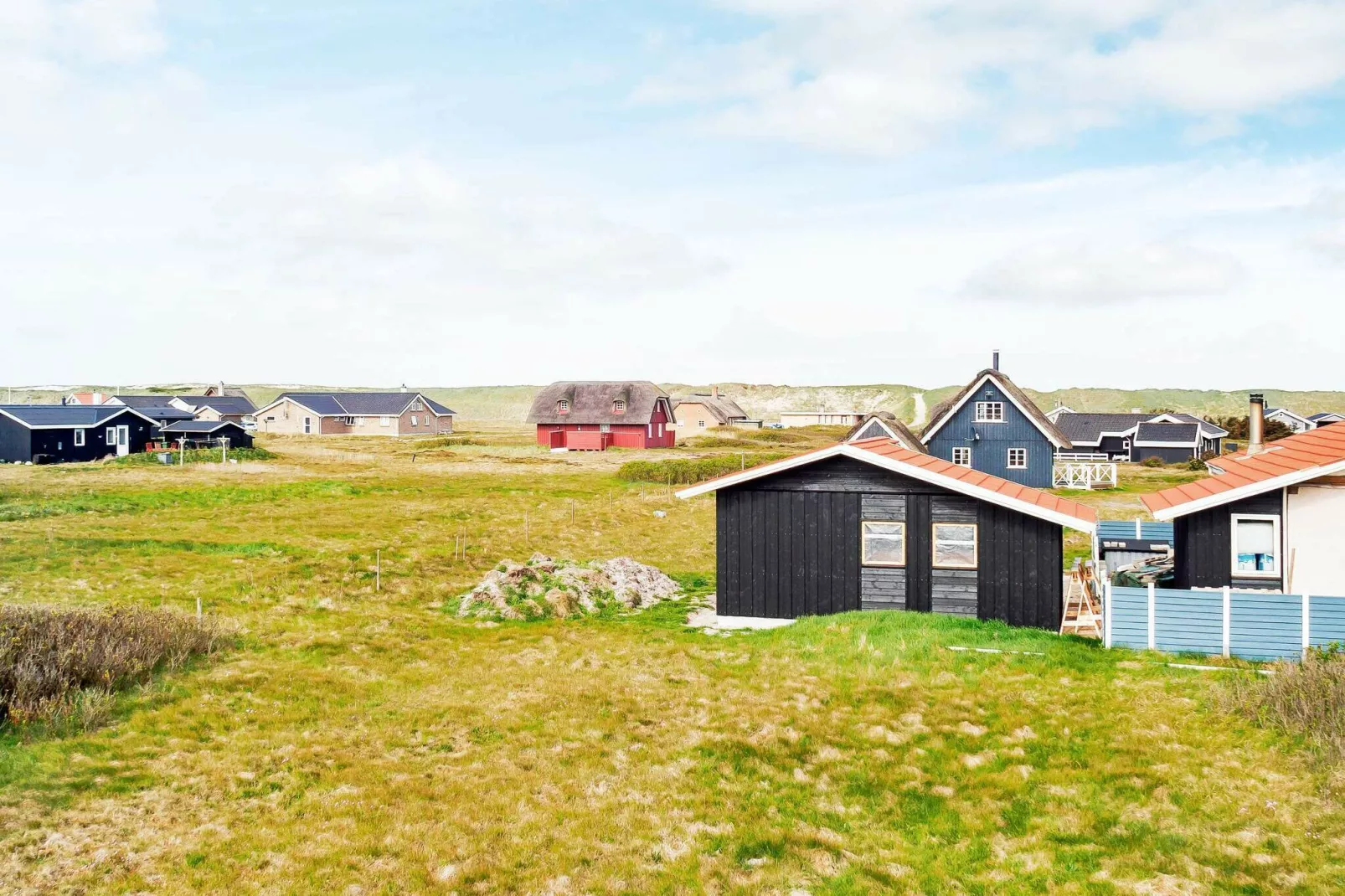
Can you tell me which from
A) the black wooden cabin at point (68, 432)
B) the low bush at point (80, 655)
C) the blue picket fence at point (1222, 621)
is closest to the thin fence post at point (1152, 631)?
the blue picket fence at point (1222, 621)

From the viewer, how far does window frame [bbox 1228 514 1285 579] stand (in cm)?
1617

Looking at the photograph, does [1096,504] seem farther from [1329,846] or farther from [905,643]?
[1329,846]

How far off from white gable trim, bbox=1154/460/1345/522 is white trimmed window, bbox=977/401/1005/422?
2957 cm

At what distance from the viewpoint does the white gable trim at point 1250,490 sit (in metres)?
15.1

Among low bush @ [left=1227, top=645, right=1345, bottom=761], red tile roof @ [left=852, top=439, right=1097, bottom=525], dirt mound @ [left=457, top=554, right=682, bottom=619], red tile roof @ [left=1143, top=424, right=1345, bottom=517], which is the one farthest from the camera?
dirt mound @ [left=457, top=554, right=682, bottom=619]

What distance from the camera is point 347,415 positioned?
9719 cm

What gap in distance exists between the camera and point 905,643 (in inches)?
593

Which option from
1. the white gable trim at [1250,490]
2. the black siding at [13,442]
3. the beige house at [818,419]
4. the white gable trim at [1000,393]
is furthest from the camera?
the beige house at [818,419]

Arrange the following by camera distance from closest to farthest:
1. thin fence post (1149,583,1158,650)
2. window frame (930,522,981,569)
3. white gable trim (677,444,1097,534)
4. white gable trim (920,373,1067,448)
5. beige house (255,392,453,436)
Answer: thin fence post (1149,583,1158,650)
white gable trim (677,444,1097,534)
window frame (930,522,981,569)
white gable trim (920,373,1067,448)
beige house (255,392,453,436)

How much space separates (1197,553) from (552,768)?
13470mm

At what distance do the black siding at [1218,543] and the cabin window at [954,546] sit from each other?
4087 millimetres

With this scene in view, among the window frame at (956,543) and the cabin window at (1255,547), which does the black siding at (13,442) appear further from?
the cabin window at (1255,547)

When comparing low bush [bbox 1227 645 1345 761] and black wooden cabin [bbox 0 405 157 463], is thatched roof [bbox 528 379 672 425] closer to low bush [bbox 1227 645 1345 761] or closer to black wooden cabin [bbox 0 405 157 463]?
black wooden cabin [bbox 0 405 157 463]

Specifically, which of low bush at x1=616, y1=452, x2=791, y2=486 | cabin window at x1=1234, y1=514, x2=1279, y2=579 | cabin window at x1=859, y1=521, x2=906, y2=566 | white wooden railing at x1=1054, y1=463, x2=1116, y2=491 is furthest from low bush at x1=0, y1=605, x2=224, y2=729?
white wooden railing at x1=1054, y1=463, x2=1116, y2=491
